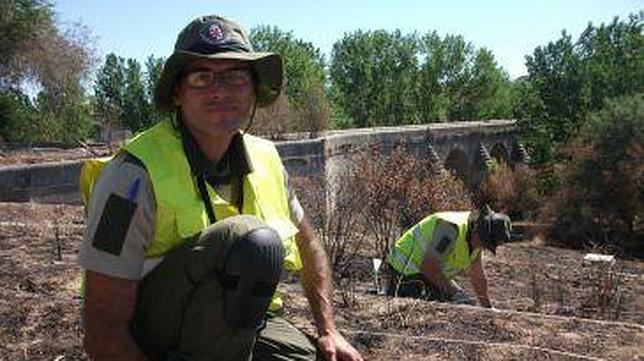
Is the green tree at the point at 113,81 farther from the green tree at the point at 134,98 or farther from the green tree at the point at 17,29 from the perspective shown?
the green tree at the point at 17,29

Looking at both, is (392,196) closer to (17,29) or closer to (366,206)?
(366,206)

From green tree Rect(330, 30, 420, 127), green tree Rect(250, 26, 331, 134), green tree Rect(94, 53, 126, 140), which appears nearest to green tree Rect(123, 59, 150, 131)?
green tree Rect(94, 53, 126, 140)

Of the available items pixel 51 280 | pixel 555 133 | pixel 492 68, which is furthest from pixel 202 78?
pixel 492 68

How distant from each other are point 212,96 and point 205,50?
13 cm

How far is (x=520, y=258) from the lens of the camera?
1290 centimetres

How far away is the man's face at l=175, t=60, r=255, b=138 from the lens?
243cm

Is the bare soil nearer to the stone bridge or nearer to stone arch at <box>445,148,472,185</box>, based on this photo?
the stone bridge

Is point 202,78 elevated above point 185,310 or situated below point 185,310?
above

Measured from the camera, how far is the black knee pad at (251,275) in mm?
2072

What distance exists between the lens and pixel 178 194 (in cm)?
226

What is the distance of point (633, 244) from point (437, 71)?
117 feet

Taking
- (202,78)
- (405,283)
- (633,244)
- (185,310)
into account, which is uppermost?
(202,78)

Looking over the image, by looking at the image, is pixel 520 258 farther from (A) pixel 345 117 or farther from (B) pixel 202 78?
(A) pixel 345 117

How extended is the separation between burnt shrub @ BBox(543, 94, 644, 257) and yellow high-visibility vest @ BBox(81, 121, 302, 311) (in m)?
20.2
